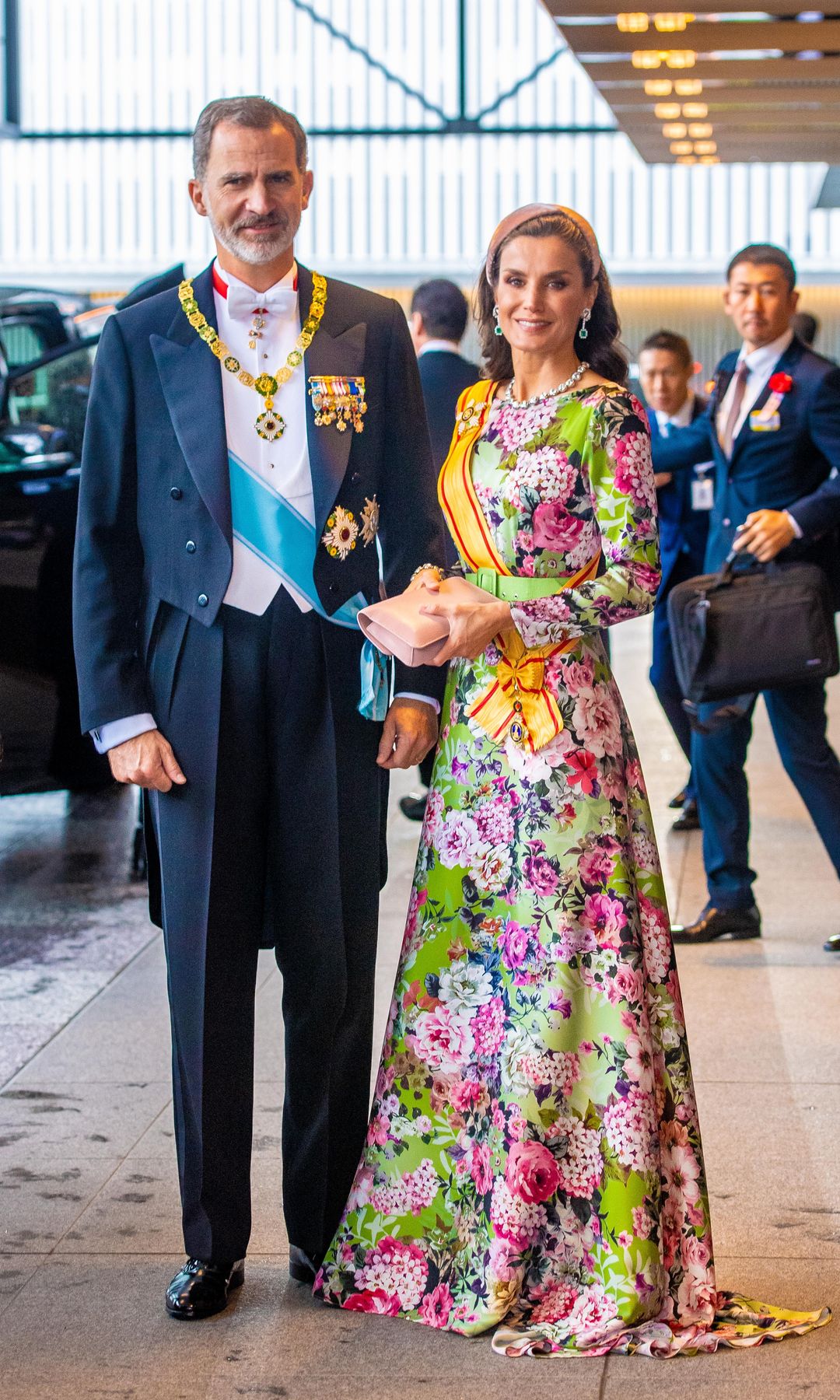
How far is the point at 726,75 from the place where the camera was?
7074mm

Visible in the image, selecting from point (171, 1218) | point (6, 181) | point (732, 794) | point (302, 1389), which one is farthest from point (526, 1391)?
point (6, 181)

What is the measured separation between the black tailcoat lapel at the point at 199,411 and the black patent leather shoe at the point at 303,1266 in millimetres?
1049

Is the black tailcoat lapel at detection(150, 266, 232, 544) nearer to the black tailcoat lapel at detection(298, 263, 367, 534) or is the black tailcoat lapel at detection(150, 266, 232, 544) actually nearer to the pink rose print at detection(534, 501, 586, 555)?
the black tailcoat lapel at detection(298, 263, 367, 534)

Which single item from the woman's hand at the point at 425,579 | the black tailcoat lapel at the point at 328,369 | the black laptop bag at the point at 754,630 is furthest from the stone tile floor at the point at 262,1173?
the black tailcoat lapel at the point at 328,369

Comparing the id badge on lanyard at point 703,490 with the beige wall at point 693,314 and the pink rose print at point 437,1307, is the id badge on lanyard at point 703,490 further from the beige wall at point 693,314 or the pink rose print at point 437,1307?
the beige wall at point 693,314

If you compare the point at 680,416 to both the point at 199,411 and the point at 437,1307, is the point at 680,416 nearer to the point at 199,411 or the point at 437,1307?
the point at 199,411

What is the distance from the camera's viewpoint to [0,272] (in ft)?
61.7

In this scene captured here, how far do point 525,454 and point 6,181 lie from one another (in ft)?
57.1

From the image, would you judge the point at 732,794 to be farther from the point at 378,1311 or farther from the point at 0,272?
the point at 0,272

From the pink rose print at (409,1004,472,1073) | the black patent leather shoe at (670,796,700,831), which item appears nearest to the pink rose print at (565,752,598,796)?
the pink rose print at (409,1004,472,1073)

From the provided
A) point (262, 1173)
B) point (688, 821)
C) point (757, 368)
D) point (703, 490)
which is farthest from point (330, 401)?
point (688, 821)

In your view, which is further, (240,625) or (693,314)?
(693,314)

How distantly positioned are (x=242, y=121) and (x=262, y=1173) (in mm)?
1735

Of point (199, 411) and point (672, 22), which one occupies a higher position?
point (672, 22)
